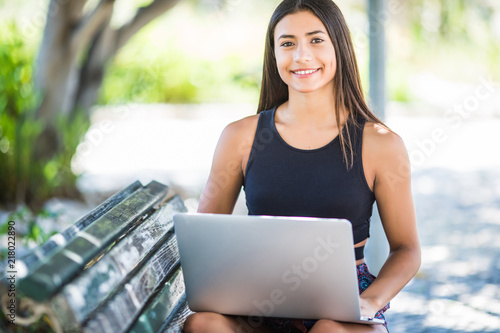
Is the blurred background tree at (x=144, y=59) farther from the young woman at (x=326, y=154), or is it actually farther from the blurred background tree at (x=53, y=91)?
the young woman at (x=326, y=154)

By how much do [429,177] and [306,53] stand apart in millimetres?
6141

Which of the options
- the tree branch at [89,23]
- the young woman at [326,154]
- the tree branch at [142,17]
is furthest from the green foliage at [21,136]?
the young woman at [326,154]

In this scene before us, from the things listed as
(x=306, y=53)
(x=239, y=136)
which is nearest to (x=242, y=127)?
→ (x=239, y=136)

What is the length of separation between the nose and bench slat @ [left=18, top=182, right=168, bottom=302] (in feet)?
2.03

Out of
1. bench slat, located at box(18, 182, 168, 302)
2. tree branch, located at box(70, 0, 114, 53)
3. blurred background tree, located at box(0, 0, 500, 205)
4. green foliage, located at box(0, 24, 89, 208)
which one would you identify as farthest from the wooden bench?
blurred background tree, located at box(0, 0, 500, 205)

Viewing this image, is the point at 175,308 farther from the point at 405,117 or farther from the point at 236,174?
the point at 405,117

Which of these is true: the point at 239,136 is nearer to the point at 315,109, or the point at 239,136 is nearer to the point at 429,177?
the point at 315,109

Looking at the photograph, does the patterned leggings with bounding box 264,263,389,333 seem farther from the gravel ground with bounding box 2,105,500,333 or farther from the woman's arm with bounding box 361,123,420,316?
the gravel ground with bounding box 2,105,500,333

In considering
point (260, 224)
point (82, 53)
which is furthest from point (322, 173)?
point (82, 53)

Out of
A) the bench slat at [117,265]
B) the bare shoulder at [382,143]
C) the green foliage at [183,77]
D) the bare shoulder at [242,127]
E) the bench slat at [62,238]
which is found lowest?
the green foliage at [183,77]

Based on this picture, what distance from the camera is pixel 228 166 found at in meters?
2.19

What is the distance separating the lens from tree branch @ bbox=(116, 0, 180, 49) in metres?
5.55

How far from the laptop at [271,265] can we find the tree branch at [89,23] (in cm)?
393

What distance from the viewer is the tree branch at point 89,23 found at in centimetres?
518
